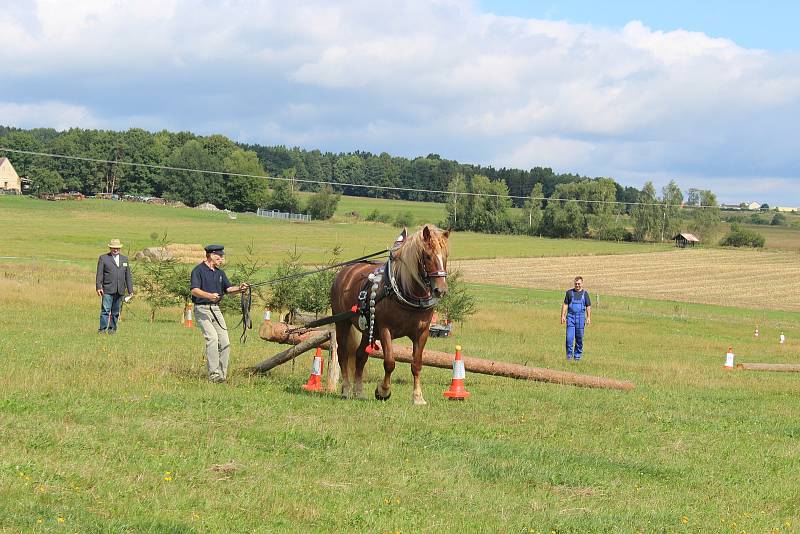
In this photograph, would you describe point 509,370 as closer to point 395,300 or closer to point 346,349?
point 346,349

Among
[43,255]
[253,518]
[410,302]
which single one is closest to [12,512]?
[253,518]

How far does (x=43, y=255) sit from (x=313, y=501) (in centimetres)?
6961

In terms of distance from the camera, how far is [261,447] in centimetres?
1008

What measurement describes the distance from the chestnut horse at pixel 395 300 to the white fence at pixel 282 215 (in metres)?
130

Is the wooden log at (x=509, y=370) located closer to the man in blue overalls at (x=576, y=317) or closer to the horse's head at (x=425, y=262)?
the horse's head at (x=425, y=262)

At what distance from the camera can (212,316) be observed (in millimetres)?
15086

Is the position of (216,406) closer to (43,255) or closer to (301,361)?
(301,361)

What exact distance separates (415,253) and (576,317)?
495 inches

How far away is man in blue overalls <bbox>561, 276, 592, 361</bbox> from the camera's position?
24844 millimetres

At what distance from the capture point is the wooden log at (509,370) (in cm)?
1666

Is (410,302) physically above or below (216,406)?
above

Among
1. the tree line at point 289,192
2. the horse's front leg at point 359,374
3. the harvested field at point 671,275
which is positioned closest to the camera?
the horse's front leg at point 359,374

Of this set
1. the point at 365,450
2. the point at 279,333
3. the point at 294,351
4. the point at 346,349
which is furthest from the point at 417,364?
the point at 365,450

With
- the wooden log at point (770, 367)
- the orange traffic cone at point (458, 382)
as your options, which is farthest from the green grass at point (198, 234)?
the orange traffic cone at point (458, 382)
